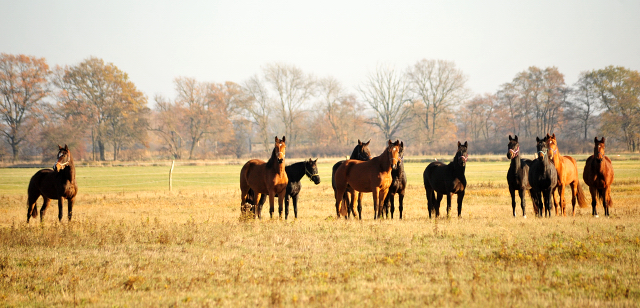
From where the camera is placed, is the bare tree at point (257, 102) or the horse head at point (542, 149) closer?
the horse head at point (542, 149)

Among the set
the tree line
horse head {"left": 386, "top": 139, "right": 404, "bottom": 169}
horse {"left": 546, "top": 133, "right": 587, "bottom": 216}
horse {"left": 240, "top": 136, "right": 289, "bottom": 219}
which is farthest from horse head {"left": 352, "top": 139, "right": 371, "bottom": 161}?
the tree line

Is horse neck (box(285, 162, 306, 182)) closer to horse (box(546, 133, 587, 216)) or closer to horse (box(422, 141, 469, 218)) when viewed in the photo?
horse (box(422, 141, 469, 218))

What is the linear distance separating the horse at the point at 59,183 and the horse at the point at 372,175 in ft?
22.5

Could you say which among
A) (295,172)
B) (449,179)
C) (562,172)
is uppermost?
(295,172)

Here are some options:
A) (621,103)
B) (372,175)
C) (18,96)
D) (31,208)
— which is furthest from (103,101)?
(621,103)

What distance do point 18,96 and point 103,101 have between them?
808 centimetres

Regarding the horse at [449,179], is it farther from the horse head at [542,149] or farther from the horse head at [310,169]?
the horse head at [310,169]

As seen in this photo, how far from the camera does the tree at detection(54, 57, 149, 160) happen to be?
52219 mm

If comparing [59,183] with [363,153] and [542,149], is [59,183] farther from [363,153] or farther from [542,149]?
[542,149]

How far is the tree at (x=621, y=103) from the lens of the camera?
162 ft

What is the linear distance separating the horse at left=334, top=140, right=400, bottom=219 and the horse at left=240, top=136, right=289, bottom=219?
1510 mm

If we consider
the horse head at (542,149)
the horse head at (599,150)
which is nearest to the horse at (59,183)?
the horse head at (542,149)

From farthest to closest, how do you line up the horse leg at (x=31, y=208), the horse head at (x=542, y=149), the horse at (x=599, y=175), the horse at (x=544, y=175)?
the horse leg at (x=31, y=208)
the horse at (x=599, y=175)
the horse at (x=544, y=175)
the horse head at (x=542, y=149)

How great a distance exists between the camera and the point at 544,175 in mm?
11742
